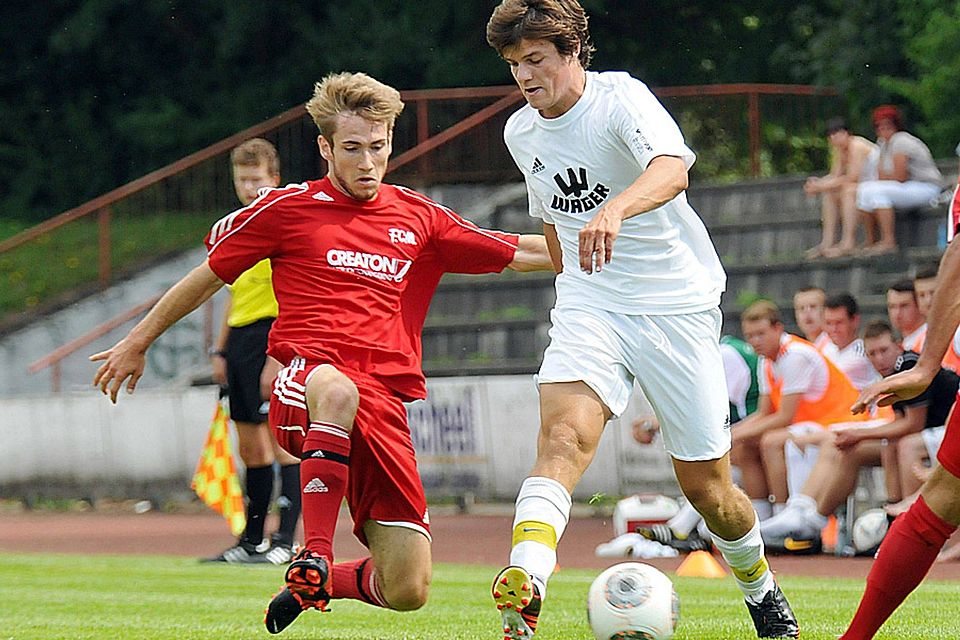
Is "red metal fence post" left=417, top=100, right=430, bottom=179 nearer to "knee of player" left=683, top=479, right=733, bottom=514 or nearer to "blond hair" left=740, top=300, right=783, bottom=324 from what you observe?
"blond hair" left=740, top=300, right=783, bottom=324

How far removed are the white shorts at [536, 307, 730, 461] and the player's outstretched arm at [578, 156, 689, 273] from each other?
0.57 meters

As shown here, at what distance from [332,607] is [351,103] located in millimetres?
3121

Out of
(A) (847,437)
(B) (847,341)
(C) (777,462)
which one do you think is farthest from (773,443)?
(B) (847,341)

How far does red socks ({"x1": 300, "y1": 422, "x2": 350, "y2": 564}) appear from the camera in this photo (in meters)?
6.75

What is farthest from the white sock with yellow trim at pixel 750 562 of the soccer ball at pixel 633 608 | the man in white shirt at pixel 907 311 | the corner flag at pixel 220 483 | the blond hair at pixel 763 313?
the corner flag at pixel 220 483

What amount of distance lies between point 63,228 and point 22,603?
15.9 metres

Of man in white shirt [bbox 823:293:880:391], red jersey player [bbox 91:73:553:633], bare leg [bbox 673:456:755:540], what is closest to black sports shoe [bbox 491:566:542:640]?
bare leg [bbox 673:456:755:540]

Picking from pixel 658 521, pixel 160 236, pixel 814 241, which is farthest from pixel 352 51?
pixel 658 521

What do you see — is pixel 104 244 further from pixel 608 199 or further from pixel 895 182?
pixel 608 199

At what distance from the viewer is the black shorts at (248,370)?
11.3m

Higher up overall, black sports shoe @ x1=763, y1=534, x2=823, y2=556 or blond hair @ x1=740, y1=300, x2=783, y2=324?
blond hair @ x1=740, y1=300, x2=783, y2=324

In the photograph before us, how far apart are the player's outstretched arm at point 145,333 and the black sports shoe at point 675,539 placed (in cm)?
585

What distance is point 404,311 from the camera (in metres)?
7.48

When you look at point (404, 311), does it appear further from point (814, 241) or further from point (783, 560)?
point (814, 241)
